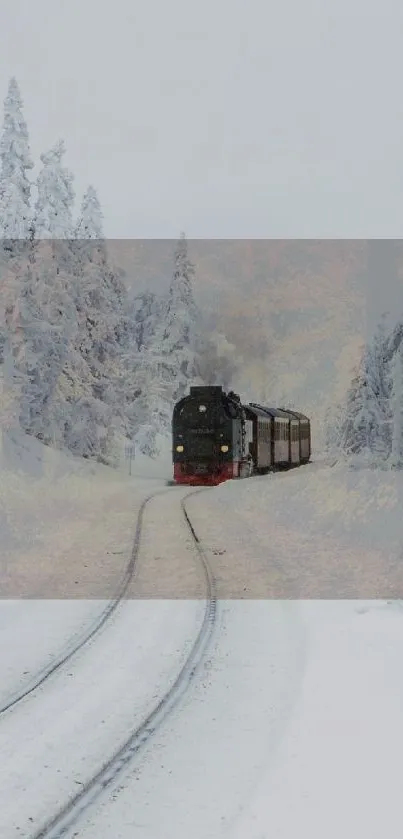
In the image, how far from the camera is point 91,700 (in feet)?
26.7

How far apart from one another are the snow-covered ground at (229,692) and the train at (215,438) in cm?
1409

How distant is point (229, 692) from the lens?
27.6 feet

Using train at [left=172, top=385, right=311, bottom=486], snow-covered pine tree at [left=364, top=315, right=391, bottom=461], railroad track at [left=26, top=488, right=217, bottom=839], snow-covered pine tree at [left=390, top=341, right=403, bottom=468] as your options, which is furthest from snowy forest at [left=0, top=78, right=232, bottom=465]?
railroad track at [left=26, top=488, right=217, bottom=839]

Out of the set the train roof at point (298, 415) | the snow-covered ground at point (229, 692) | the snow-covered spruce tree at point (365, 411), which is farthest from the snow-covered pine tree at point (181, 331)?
the snow-covered ground at point (229, 692)

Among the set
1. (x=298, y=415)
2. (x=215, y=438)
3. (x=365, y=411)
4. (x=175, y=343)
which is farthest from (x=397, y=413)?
(x=298, y=415)

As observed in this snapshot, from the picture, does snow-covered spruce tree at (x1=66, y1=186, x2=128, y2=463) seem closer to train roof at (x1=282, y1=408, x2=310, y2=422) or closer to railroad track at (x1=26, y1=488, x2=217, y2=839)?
train roof at (x1=282, y1=408, x2=310, y2=422)

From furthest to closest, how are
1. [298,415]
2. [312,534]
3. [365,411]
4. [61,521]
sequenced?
[298,415]
[365,411]
[61,521]
[312,534]

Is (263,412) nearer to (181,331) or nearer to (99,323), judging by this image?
(181,331)

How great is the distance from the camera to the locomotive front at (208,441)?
33.1 metres

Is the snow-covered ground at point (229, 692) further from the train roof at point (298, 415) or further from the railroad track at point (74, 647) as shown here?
the train roof at point (298, 415)

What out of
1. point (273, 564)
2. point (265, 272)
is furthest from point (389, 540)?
point (265, 272)

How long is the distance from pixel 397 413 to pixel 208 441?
7321 millimetres

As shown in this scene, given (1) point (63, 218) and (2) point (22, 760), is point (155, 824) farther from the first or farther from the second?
(1) point (63, 218)

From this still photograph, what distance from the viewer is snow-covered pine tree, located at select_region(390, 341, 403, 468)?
2867 centimetres
